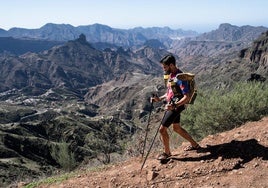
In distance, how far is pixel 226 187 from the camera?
8.02 m

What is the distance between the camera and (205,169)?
29.5 ft

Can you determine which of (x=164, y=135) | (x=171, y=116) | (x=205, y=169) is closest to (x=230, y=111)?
(x=164, y=135)

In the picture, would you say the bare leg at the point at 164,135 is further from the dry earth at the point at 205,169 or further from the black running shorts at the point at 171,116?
the dry earth at the point at 205,169

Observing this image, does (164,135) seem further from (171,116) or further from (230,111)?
(230,111)

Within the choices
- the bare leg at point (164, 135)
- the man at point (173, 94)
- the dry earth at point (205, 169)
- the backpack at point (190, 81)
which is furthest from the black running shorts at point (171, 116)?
the dry earth at point (205, 169)

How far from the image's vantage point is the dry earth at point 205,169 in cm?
841

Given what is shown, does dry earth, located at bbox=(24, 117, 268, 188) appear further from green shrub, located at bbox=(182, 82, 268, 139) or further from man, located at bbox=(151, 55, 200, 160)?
green shrub, located at bbox=(182, 82, 268, 139)

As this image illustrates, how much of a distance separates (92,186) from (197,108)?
759cm

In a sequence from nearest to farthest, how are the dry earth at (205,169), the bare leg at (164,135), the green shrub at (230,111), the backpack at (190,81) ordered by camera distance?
the dry earth at (205,169) < the backpack at (190,81) < the bare leg at (164,135) < the green shrub at (230,111)

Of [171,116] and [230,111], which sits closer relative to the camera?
[171,116]

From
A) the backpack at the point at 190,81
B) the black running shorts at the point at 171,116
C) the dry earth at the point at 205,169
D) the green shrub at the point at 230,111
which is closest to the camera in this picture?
the dry earth at the point at 205,169

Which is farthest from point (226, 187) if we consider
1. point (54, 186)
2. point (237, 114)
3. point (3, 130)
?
point (3, 130)

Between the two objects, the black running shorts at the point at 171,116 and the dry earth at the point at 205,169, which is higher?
the black running shorts at the point at 171,116

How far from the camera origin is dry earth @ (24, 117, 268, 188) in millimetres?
8414
